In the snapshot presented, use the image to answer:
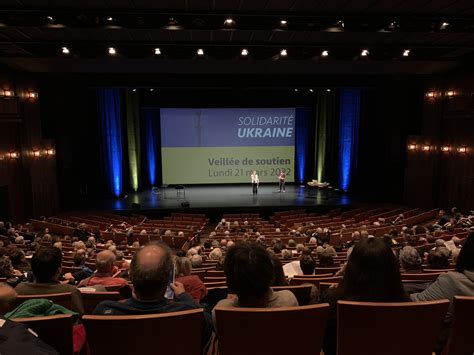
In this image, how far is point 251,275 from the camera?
1876 millimetres

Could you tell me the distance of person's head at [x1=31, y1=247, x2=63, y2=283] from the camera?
2.86 meters

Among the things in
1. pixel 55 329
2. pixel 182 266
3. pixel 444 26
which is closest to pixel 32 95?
pixel 182 266

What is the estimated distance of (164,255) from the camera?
191 cm

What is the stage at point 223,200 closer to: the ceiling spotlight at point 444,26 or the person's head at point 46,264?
the ceiling spotlight at point 444,26

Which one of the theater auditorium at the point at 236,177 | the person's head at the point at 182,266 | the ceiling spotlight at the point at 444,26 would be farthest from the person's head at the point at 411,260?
the ceiling spotlight at the point at 444,26

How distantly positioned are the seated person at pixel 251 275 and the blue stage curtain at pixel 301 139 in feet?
60.2

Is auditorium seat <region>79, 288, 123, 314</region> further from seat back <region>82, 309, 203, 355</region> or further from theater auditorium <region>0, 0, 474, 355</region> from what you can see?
seat back <region>82, 309, 203, 355</region>

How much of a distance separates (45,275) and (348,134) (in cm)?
1721

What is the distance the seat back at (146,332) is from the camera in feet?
5.66

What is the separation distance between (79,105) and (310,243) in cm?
1151

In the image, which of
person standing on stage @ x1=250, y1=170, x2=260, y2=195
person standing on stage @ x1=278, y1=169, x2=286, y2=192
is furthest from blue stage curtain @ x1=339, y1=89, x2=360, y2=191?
person standing on stage @ x1=250, y1=170, x2=260, y2=195

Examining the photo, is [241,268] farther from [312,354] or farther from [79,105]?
[79,105]

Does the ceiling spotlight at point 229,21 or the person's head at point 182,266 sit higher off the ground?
the ceiling spotlight at point 229,21

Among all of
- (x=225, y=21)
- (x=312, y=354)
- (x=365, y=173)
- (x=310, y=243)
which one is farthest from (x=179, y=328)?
(x=365, y=173)
